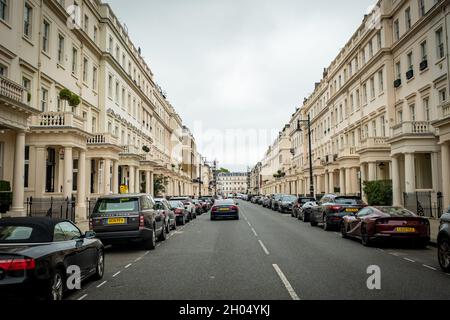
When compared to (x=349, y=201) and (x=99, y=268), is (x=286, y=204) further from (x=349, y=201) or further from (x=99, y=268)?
(x=99, y=268)

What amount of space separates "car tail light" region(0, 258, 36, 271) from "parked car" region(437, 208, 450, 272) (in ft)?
26.1

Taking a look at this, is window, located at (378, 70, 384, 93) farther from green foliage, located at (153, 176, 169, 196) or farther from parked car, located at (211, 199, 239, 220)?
green foliage, located at (153, 176, 169, 196)

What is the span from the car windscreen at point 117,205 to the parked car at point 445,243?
8494 millimetres

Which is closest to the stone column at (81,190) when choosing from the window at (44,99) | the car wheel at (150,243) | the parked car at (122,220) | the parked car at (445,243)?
the window at (44,99)

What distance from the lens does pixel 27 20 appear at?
872 inches

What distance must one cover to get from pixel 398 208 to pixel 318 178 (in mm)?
43315

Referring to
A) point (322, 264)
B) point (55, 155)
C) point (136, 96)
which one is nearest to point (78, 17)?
point (55, 155)

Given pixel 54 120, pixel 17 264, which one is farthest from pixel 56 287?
→ pixel 54 120

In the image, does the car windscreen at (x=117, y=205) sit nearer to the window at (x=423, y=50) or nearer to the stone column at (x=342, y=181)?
the window at (x=423, y=50)

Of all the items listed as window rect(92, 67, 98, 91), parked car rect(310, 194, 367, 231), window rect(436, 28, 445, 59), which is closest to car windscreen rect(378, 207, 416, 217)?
parked car rect(310, 194, 367, 231)

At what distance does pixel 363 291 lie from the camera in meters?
7.12

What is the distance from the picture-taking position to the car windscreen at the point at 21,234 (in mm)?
6406

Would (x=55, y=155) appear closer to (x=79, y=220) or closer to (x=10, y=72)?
(x=79, y=220)

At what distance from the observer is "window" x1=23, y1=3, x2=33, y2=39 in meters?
21.8
